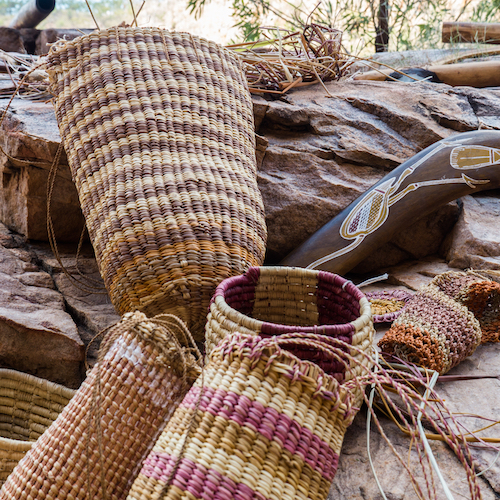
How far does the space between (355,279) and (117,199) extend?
1.25m

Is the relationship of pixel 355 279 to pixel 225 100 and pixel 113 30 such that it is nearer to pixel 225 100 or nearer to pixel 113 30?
pixel 225 100

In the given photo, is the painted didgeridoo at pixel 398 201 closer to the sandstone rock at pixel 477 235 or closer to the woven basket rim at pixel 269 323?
the sandstone rock at pixel 477 235

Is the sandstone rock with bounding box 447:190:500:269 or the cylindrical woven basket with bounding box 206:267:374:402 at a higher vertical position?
the cylindrical woven basket with bounding box 206:267:374:402

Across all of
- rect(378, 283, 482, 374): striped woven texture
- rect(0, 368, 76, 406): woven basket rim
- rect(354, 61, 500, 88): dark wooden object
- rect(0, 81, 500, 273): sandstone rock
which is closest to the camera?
rect(378, 283, 482, 374): striped woven texture

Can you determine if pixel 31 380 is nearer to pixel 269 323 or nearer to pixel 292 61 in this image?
pixel 269 323

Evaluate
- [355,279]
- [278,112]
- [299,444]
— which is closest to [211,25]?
[278,112]

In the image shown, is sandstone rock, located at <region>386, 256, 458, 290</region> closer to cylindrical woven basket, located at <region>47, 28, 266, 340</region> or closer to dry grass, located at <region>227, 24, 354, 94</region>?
cylindrical woven basket, located at <region>47, 28, 266, 340</region>

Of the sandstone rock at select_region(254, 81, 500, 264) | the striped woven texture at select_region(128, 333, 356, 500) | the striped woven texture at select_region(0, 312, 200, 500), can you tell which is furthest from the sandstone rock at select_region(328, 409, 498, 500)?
the sandstone rock at select_region(254, 81, 500, 264)

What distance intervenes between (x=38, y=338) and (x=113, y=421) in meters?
0.69

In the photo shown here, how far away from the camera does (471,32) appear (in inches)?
174

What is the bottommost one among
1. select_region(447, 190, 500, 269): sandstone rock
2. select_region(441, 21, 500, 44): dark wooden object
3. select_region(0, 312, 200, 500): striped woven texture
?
select_region(447, 190, 500, 269): sandstone rock

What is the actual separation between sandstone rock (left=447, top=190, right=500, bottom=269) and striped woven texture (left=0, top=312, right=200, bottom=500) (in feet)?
4.87

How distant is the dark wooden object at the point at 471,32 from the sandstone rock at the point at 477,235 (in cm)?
249

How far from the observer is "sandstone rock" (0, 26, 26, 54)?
5402 millimetres
